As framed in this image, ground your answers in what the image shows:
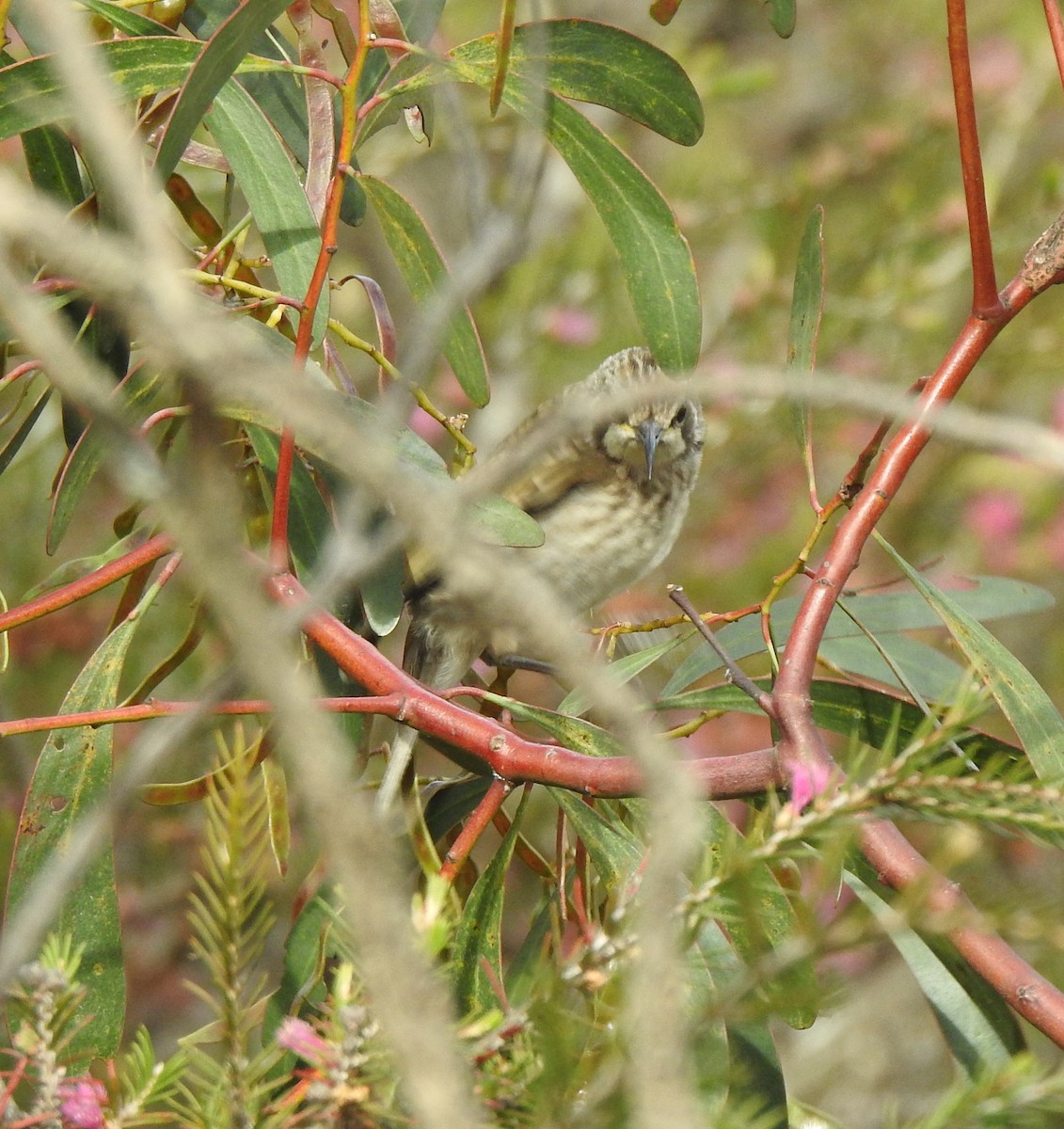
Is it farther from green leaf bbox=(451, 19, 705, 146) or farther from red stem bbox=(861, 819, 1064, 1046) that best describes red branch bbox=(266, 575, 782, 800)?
green leaf bbox=(451, 19, 705, 146)

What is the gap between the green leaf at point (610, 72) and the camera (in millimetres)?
1358

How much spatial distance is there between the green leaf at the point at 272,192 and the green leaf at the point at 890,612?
65cm

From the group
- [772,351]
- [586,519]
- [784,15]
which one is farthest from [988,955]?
[772,351]

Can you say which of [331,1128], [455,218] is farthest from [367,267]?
[331,1128]

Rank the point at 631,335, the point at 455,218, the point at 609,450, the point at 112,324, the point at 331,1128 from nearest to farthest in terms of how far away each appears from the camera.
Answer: the point at 331,1128, the point at 112,324, the point at 609,450, the point at 631,335, the point at 455,218

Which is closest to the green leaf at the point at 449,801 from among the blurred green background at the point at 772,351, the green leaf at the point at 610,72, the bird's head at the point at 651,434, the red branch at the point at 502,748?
the red branch at the point at 502,748

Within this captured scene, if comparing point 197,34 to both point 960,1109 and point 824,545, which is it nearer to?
point 960,1109

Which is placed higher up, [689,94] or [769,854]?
[689,94]

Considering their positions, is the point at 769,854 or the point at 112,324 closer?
the point at 769,854

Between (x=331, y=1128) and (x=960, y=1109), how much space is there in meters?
0.36

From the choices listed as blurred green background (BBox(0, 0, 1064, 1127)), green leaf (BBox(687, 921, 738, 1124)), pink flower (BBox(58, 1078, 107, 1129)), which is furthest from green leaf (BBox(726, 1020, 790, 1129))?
blurred green background (BBox(0, 0, 1064, 1127))

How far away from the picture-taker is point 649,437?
254 centimetres

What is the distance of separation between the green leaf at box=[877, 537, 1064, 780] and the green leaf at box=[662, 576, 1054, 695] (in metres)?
0.31

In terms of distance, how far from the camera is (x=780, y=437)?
4.02 m
